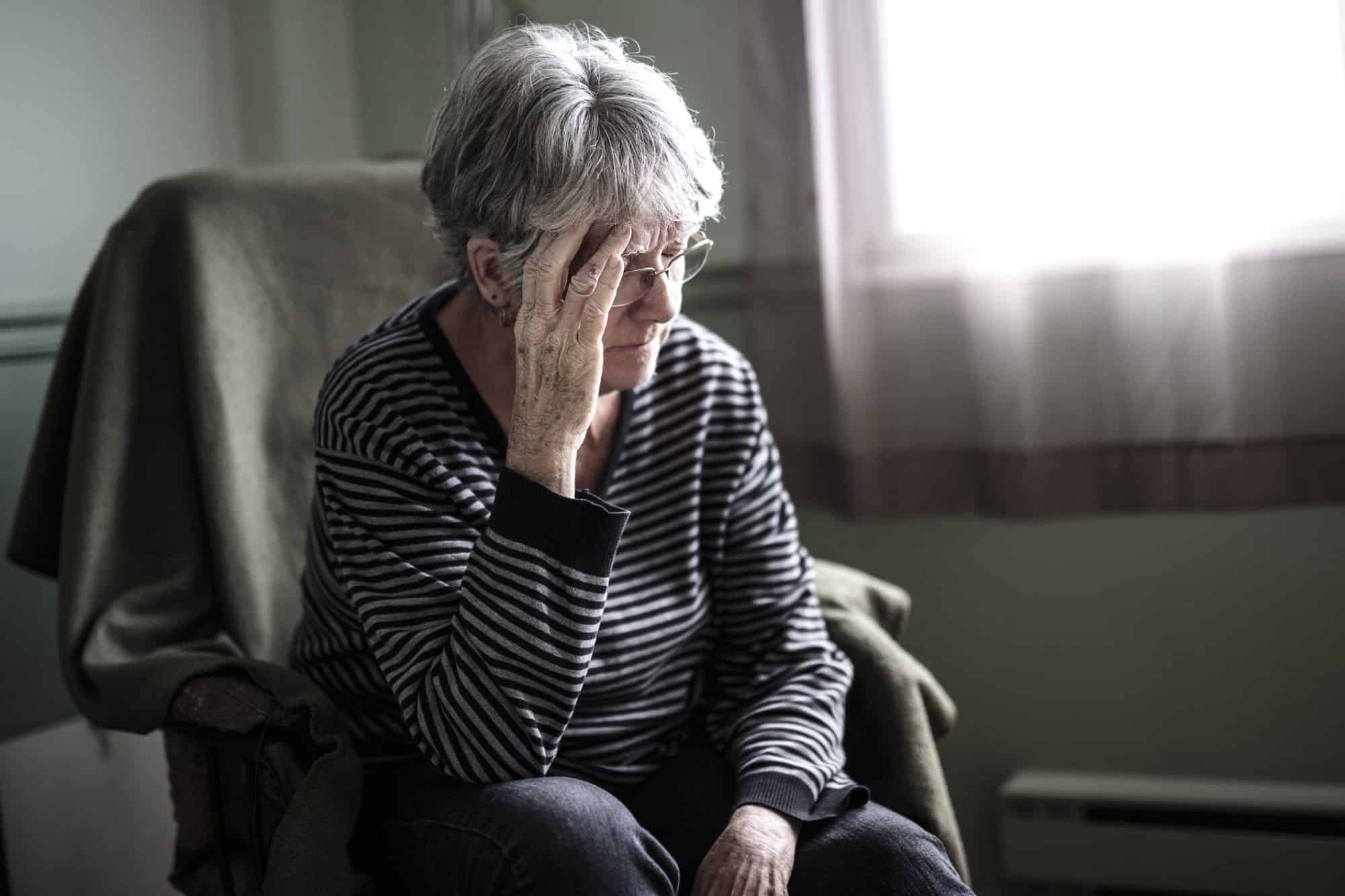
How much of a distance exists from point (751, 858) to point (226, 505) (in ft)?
2.31

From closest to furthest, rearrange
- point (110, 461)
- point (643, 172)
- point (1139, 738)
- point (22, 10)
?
point (643, 172) < point (110, 461) < point (22, 10) < point (1139, 738)

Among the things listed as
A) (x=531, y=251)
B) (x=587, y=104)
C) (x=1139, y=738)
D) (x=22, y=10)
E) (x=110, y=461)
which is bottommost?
(x=1139, y=738)

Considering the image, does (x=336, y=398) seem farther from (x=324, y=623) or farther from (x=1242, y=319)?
(x=1242, y=319)

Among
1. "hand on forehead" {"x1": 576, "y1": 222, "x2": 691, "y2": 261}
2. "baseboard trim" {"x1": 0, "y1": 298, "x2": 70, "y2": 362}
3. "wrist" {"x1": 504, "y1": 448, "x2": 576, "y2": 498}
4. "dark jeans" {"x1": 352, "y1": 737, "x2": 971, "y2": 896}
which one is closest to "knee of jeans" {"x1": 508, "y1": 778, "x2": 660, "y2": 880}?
"dark jeans" {"x1": 352, "y1": 737, "x2": 971, "y2": 896}

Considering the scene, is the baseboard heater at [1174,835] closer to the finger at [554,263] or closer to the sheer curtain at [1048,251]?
the sheer curtain at [1048,251]

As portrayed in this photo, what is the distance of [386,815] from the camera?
1.11 meters

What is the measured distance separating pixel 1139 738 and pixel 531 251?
1338 millimetres

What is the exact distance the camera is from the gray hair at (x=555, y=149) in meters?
1.06

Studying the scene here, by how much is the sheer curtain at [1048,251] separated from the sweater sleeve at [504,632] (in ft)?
3.13

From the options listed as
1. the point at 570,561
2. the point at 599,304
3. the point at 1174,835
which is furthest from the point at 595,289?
the point at 1174,835

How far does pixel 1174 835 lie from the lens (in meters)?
1.77

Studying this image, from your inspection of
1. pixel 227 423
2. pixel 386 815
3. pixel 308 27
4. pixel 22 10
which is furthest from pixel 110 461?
pixel 308 27

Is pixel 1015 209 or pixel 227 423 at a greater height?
pixel 1015 209

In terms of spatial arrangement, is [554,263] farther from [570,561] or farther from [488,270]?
A: [570,561]
